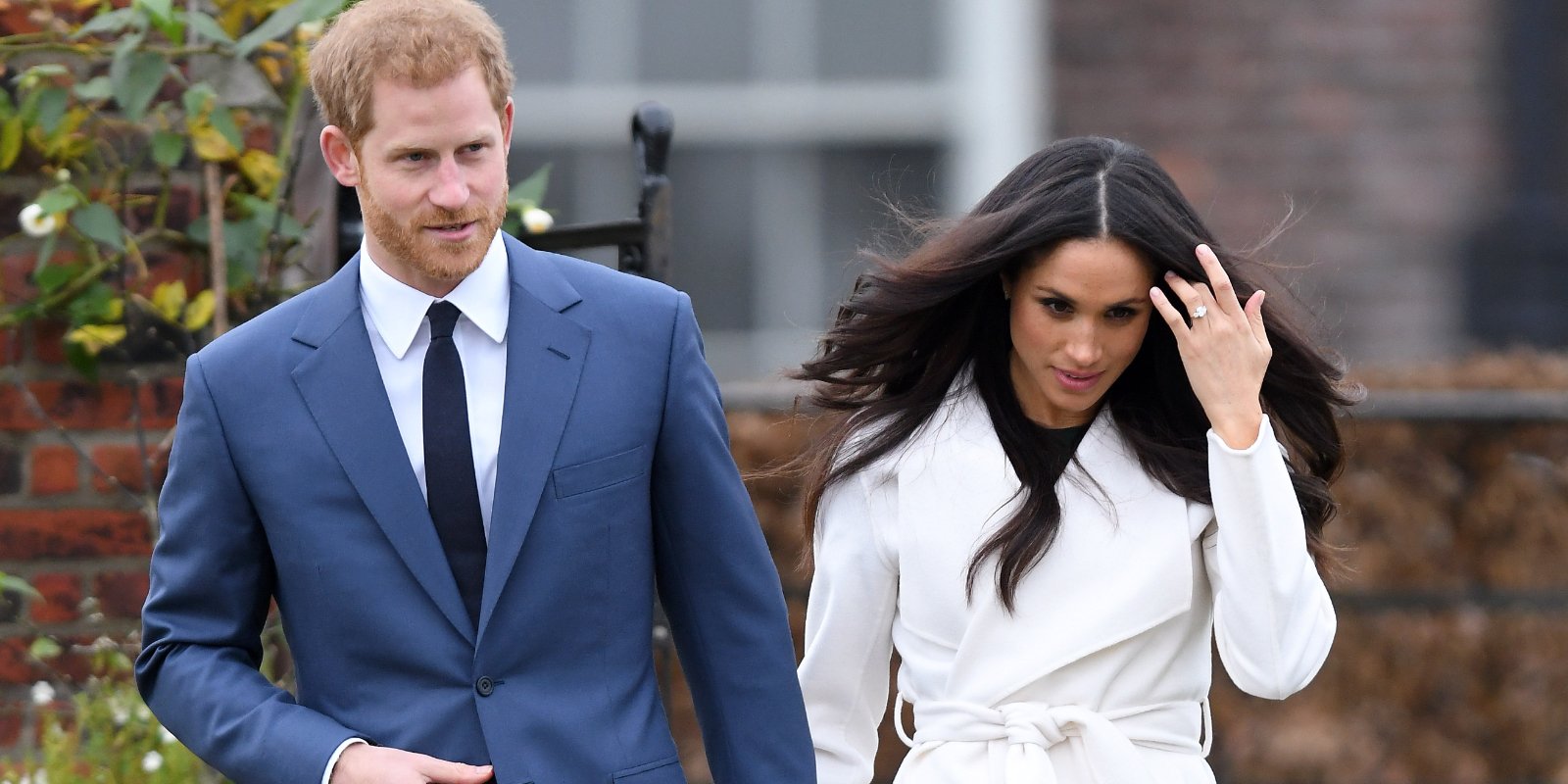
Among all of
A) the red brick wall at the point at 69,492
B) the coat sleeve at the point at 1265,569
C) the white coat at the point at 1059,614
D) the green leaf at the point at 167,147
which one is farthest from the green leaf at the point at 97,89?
the coat sleeve at the point at 1265,569

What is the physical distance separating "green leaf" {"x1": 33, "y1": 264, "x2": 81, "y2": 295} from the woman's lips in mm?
2036

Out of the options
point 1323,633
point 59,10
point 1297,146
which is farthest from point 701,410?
point 1297,146

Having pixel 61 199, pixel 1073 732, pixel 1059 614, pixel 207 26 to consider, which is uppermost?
pixel 207 26

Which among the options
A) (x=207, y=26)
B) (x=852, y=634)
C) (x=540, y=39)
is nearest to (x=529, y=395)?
(x=852, y=634)

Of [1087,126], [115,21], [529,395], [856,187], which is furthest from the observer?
[1087,126]

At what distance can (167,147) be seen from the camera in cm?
398

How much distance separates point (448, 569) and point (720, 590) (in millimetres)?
348

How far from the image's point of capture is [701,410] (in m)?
2.65

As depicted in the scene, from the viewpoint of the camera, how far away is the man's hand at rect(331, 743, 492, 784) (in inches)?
96.7

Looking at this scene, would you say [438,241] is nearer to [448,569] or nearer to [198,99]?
[448,569]

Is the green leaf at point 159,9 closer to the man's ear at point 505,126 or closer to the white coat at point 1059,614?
the man's ear at point 505,126

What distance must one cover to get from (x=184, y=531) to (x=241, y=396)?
171 millimetres

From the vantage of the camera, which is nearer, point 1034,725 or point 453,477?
point 453,477

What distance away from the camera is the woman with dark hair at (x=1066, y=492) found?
2.85m
